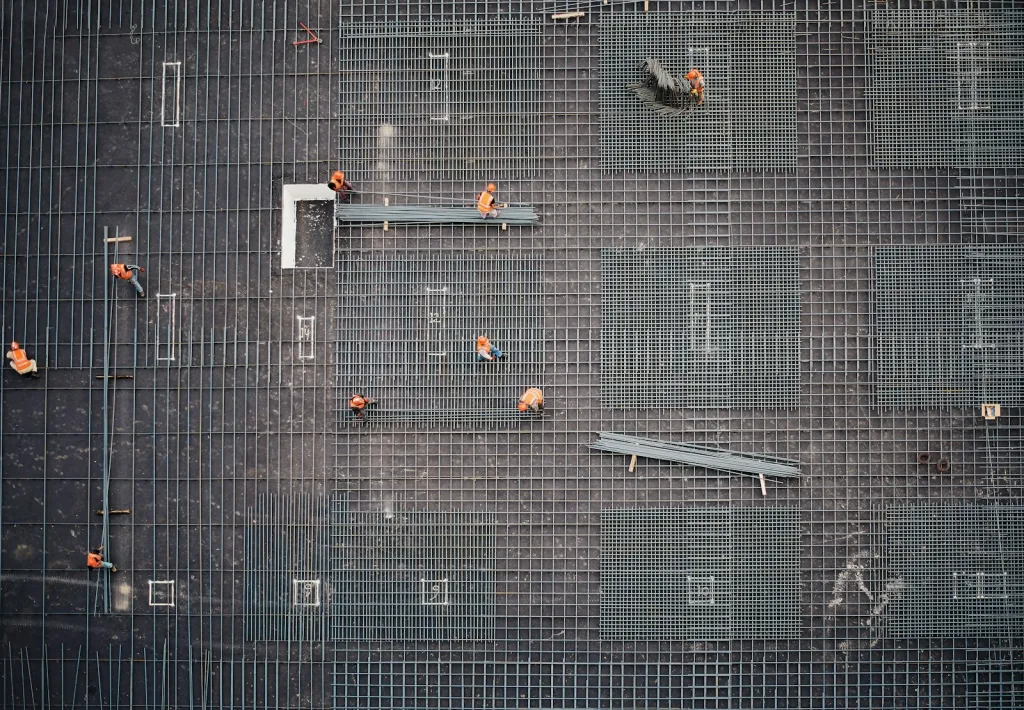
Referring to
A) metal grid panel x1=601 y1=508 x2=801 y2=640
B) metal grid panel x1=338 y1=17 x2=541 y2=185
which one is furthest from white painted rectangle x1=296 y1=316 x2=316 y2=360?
metal grid panel x1=601 y1=508 x2=801 y2=640

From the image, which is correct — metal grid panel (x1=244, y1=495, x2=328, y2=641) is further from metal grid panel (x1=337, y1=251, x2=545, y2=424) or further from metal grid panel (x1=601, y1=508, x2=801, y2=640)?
metal grid panel (x1=601, y1=508, x2=801, y2=640)

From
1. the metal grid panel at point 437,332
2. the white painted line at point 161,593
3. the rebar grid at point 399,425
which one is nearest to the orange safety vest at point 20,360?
the rebar grid at point 399,425

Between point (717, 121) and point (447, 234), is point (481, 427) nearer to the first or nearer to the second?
point (447, 234)

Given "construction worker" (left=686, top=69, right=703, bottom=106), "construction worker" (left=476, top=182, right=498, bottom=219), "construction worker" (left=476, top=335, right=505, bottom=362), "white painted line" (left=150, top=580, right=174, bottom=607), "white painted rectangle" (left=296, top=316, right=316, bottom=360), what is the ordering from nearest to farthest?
"construction worker" (left=476, top=335, right=505, bottom=362)
"construction worker" (left=476, top=182, right=498, bottom=219)
"construction worker" (left=686, top=69, right=703, bottom=106)
"white painted line" (left=150, top=580, right=174, bottom=607)
"white painted rectangle" (left=296, top=316, right=316, bottom=360)

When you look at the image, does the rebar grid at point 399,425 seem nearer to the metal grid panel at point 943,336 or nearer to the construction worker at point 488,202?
the metal grid panel at point 943,336

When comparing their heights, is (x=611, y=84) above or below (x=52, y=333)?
above

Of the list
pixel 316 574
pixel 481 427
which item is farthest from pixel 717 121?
pixel 316 574
